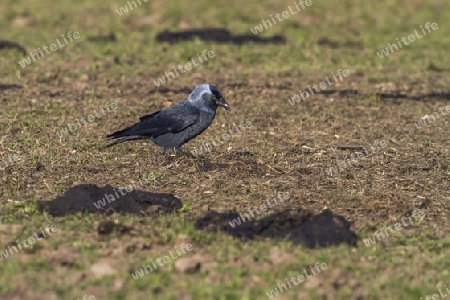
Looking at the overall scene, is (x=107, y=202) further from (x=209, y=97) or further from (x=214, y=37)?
(x=214, y=37)

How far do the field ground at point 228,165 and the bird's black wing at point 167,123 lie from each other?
47 cm

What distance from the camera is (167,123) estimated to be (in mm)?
12367

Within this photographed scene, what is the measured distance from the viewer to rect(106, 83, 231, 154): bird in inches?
486

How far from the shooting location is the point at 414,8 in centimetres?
2694

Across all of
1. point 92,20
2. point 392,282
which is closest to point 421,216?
point 392,282

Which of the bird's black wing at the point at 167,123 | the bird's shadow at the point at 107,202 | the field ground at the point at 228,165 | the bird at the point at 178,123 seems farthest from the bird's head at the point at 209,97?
the bird's shadow at the point at 107,202

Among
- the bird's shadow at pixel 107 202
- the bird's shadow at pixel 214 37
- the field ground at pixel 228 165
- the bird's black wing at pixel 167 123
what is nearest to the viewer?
the field ground at pixel 228 165

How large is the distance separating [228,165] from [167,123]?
1.15 meters

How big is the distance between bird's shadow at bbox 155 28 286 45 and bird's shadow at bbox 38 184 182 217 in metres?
11.7

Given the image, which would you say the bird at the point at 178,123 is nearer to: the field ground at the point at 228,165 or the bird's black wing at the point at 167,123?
the bird's black wing at the point at 167,123

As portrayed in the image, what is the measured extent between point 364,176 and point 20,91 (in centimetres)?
811

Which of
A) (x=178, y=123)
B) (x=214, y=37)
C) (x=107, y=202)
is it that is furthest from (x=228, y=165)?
(x=214, y=37)

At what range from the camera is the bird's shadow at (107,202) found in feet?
33.1

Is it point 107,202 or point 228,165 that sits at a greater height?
point 107,202
